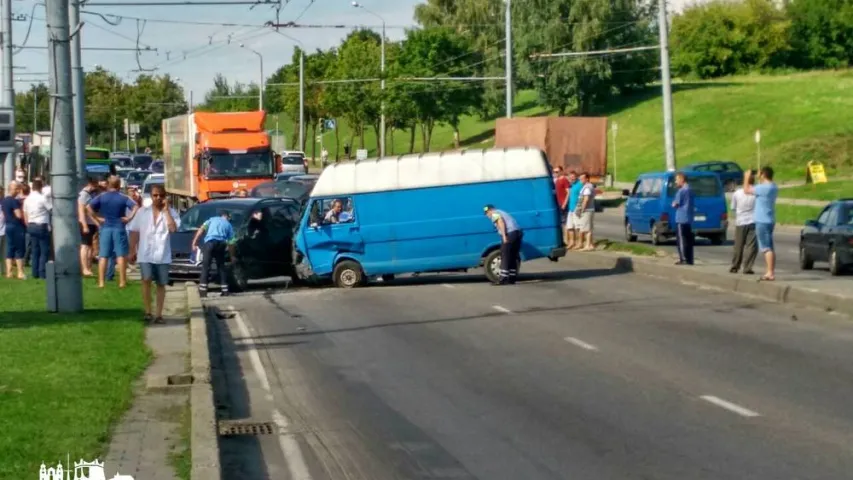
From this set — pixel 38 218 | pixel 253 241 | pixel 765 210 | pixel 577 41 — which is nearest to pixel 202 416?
pixel 765 210

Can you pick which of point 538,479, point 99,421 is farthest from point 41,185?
point 538,479

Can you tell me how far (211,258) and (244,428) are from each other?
1309cm

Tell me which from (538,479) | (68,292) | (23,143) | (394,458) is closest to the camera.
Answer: (538,479)

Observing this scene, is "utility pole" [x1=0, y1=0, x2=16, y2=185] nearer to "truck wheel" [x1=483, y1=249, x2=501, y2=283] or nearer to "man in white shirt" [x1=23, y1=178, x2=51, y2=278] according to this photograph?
"man in white shirt" [x1=23, y1=178, x2=51, y2=278]

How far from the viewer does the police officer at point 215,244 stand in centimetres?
2369

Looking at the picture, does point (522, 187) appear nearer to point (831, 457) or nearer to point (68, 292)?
→ point (68, 292)

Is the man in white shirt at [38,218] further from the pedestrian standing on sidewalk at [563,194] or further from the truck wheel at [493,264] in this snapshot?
the pedestrian standing on sidewalk at [563,194]

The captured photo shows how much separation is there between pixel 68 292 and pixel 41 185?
269 inches

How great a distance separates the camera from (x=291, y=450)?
10.1 metres

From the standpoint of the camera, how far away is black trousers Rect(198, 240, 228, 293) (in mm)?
23672

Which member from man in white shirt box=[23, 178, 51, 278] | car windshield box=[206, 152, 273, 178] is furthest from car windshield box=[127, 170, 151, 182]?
man in white shirt box=[23, 178, 51, 278]

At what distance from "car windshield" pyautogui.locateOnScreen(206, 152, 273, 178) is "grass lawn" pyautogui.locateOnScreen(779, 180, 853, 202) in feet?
70.4

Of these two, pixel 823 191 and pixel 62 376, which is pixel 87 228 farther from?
pixel 823 191

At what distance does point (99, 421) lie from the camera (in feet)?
32.7
